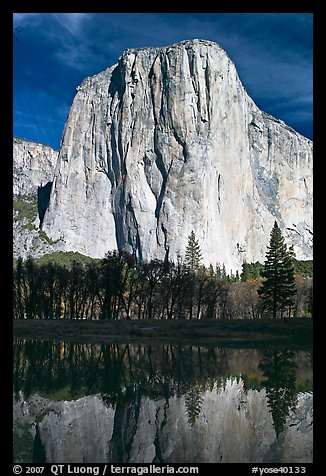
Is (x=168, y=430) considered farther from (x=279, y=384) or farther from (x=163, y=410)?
(x=279, y=384)

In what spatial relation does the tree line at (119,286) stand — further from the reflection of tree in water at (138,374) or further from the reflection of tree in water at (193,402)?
the reflection of tree in water at (193,402)

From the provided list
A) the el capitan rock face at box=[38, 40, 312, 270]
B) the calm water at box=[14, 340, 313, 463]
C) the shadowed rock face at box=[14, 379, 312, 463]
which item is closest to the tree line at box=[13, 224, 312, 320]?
the calm water at box=[14, 340, 313, 463]

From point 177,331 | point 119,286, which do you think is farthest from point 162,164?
point 177,331

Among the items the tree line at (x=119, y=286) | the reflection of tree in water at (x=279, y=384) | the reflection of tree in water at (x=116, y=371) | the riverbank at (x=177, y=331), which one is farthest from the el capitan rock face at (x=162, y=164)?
the reflection of tree in water at (x=279, y=384)

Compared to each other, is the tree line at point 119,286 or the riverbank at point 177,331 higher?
the tree line at point 119,286
